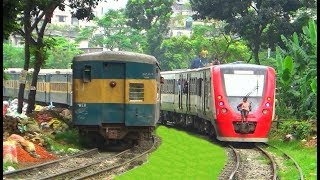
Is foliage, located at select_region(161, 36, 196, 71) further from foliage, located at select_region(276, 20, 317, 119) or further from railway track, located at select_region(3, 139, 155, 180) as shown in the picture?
railway track, located at select_region(3, 139, 155, 180)

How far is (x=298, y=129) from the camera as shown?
23.4m

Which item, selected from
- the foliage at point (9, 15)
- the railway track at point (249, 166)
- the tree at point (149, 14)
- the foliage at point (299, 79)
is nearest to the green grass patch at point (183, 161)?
the railway track at point (249, 166)

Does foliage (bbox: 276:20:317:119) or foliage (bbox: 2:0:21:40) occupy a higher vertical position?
foliage (bbox: 2:0:21:40)

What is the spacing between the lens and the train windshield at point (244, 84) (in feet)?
70.8

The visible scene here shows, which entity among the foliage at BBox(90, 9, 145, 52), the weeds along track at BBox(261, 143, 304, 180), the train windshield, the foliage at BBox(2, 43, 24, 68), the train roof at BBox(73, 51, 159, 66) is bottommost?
the weeds along track at BBox(261, 143, 304, 180)

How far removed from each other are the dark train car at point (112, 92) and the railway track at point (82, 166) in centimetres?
81

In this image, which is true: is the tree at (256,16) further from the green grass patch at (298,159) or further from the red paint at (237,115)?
the red paint at (237,115)

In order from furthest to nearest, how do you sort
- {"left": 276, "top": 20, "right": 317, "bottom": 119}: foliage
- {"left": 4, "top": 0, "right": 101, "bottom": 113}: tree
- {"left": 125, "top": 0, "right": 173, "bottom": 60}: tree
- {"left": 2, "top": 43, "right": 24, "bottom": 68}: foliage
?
1. {"left": 2, "top": 43, "right": 24, "bottom": 68}: foliage
2. {"left": 125, "top": 0, "right": 173, "bottom": 60}: tree
3. {"left": 4, "top": 0, "right": 101, "bottom": 113}: tree
4. {"left": 276, "top": 20, "right": 317, "bottom": 119}: foliage

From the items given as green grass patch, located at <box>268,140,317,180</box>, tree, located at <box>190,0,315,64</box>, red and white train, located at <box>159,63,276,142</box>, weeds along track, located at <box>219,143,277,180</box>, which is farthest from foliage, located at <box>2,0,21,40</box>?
tree, located at <box>190,0,315,64</box>

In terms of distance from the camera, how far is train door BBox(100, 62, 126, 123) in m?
19.0

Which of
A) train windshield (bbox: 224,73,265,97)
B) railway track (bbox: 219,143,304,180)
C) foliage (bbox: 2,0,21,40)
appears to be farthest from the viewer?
train windshield (bbox: 224,73,265,97)

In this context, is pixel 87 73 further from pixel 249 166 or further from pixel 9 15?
pixel 249 166

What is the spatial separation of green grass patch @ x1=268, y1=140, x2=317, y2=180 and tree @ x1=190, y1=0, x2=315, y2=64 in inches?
607

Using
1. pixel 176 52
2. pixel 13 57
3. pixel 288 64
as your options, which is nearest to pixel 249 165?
pixel 288 64
